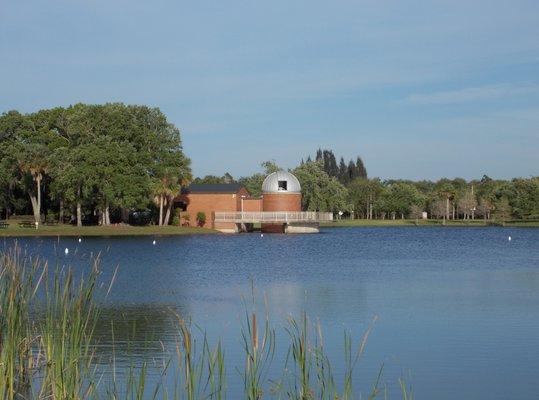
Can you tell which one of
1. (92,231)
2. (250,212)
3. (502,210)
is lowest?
(92,231)

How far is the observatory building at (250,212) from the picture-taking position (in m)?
82.8

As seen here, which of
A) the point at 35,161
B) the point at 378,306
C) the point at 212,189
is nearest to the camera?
the point at 378,306

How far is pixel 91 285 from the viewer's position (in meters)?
9.58

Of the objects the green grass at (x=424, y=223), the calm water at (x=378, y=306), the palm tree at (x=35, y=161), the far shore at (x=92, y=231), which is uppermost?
the palm tree at (x=35, y=161)

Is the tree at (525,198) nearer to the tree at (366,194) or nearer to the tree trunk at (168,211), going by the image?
the tree at (366,194)

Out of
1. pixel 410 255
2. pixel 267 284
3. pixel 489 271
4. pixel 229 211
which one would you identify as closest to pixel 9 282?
pixel 267 284

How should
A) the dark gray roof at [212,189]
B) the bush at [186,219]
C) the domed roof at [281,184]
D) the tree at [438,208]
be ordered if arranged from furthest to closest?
the tree at [438,208]
the domed roof at [281,184]
the dark gray roof at [212,189]
the bush at [186,219]

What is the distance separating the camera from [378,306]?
23.1 meters

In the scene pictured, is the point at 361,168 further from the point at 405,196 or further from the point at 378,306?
the point at 378,306

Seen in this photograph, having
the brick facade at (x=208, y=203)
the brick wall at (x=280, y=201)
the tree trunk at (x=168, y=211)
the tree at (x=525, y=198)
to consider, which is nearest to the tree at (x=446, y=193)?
the tree at (x=525, y=198)

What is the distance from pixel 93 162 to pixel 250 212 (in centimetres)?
1994

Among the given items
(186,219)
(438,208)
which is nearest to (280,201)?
(186,219)

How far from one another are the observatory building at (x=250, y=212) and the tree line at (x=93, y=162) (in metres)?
3.21

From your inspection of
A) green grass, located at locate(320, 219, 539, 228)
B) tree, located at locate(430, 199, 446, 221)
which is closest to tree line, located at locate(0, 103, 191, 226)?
green grass, located at locate(320, 219, 539, 228)
